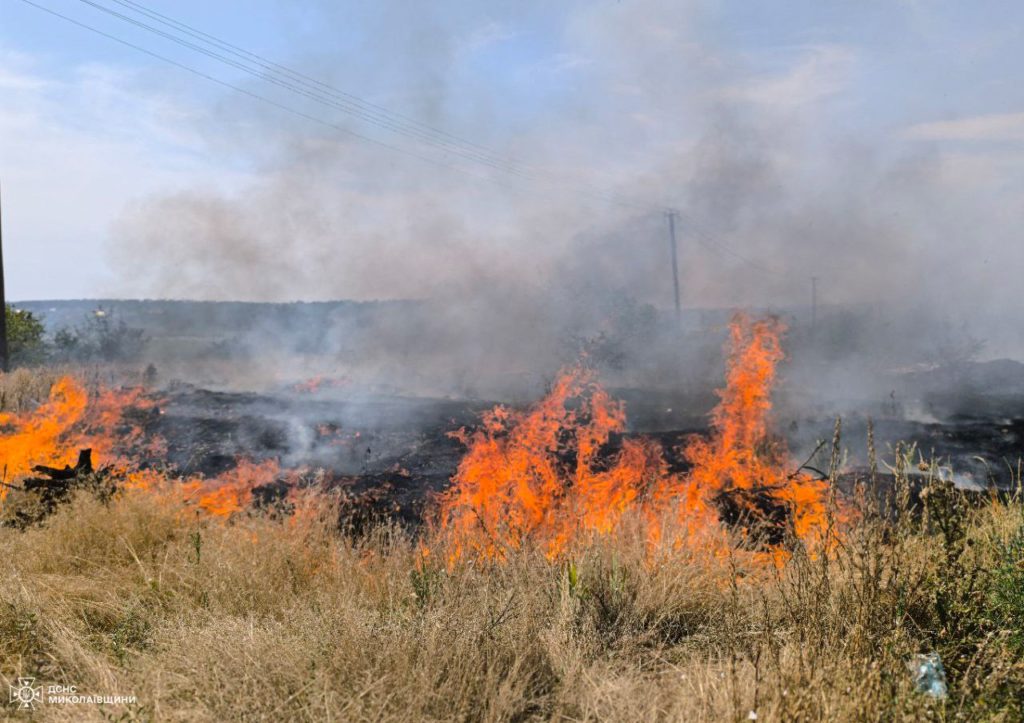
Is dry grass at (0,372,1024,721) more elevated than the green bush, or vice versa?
the green bush

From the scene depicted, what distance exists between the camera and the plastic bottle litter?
2.58 meters

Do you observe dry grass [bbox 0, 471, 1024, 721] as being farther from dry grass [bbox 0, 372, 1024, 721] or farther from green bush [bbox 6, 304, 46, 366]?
green bush [bbox 6, 304, 46, 366]

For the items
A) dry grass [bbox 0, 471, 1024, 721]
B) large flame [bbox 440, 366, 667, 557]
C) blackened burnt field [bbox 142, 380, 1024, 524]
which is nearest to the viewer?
dry grass [bbox 0, 471, 1024, 721]

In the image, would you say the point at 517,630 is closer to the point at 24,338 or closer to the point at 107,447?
the point at 107,447

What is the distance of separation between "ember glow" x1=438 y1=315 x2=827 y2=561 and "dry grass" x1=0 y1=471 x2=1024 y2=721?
0.46 meters

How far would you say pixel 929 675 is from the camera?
2.67 m

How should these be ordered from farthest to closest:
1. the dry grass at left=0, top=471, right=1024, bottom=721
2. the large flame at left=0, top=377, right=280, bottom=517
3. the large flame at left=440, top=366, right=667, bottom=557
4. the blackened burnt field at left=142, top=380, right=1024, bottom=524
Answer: the blackened burnt field at left=142, top=380, right=1024, bottom=524 → the large flame at left=0, top=377, right=280, bottom=517 → the large flame at left=440, top=366, right=667, bottom=557 → the dry grass at left=0, top=471, right=1024, bottom=721

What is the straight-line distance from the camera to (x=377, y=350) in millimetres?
23969

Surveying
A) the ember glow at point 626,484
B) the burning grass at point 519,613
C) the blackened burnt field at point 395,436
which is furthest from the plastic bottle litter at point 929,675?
the blackened burnt field at point 395,436

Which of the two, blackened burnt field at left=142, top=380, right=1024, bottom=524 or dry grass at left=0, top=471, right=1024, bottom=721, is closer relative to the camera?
dry grass at left=0, top=471, right=1024, bottom=721

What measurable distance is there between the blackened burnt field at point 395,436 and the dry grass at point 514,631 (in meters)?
2.50

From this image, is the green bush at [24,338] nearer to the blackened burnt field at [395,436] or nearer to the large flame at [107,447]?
the blackened burnt field at [395,436]

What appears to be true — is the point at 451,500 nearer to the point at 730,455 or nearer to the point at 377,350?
the point at 730,455

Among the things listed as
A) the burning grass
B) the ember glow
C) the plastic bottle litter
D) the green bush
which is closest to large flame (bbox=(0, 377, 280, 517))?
the burning grass
